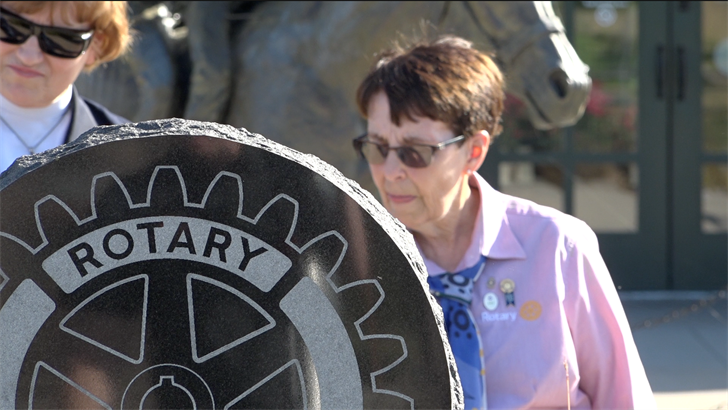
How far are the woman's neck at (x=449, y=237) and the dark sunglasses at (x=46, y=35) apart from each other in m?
0.82

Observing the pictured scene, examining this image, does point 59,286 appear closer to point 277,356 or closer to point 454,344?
point 277,356

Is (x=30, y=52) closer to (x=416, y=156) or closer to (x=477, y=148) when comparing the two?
(x=416, y=156)

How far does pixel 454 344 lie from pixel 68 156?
0.92 m

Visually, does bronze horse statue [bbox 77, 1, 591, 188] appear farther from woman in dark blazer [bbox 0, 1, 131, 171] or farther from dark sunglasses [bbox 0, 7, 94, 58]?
dark sunglasses [bbox 0, 7, 94, 58]

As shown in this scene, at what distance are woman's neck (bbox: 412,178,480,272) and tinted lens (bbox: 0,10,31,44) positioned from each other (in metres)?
0.91

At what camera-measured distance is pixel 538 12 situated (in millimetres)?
4070

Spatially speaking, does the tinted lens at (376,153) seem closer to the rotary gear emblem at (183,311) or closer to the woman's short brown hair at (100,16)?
the woman's short brown hair at (100,16)

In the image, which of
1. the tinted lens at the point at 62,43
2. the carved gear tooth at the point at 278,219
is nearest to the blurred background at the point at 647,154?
the tinted lens at the point at 62,43

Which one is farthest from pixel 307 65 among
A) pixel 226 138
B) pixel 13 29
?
pixel 226 138

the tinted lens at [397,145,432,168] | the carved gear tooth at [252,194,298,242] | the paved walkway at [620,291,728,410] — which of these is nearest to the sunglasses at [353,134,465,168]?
the tinted lens at [397,145,432,168]

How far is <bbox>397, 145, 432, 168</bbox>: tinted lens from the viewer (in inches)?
79.5

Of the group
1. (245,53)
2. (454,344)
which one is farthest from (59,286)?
(245,53)

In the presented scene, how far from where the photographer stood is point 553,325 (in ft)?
6.05

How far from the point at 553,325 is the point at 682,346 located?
4591mm
